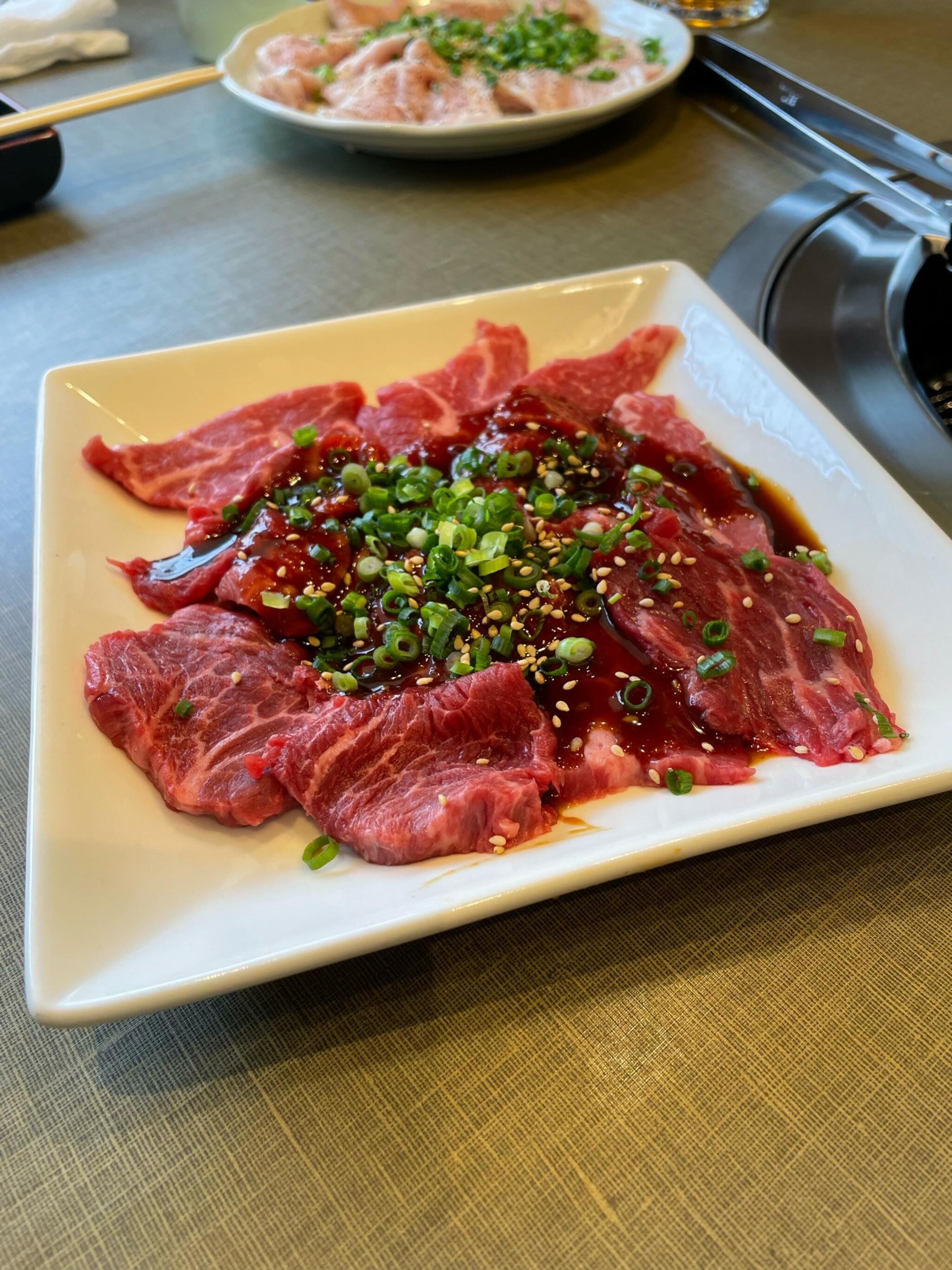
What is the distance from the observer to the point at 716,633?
1950 millimetres

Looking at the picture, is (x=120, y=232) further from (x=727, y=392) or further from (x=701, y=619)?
(x=701, y=619)

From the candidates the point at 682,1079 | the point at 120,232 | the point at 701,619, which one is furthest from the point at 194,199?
the point at 682,1079

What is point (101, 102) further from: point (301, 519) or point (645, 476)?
point (645, 476)

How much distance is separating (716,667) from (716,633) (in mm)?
96

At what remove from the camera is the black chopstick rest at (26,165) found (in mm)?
3623

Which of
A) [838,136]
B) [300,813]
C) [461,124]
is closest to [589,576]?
[300,813]

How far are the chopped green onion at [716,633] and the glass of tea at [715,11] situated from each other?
175 inches

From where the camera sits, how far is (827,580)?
2096 mm

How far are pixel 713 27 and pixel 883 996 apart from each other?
5256 millimetres

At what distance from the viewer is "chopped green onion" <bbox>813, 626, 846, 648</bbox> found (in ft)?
6.28

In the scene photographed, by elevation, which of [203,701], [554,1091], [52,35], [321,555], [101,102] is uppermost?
[52,35]

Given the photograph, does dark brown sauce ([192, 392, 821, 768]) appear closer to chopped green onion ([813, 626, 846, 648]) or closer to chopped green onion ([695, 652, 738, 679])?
chopped green onion ([695, 652, 738, 679])

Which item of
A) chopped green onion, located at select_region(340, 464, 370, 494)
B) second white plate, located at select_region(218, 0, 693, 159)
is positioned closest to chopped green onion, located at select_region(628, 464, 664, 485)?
chopped green onion, located at select_region(340, 464, 370, 494)

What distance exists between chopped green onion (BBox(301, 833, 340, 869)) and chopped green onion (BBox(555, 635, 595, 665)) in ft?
2.01
